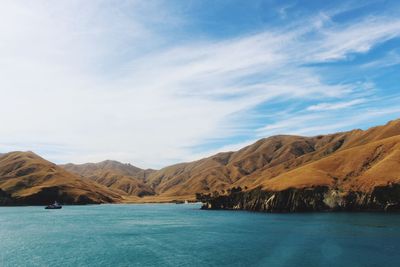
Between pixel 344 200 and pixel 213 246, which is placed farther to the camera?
pixel 344 200

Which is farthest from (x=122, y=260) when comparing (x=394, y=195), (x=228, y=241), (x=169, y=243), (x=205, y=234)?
(x=394, y=195)

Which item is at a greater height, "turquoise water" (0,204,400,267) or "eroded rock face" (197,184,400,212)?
"eroded rock face" (197,184,400,212)

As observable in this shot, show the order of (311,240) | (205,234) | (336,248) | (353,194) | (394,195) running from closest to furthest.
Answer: (336,248) → (311,240) → (205,234) → (394,195) → (353,194)

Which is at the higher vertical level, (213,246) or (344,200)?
(344,200)

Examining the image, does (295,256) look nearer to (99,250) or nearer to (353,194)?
(99,250)

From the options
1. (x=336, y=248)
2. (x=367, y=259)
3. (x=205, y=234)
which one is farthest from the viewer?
(x=205, y=234)

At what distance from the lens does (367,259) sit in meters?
71.1

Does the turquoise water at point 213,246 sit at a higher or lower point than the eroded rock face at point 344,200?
lower

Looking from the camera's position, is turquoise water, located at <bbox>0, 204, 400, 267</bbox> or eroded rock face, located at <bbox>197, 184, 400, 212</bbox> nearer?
turquoise water, located at <bbox>0, 204, 400, 267</bbox>

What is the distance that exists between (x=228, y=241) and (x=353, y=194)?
4352 inches

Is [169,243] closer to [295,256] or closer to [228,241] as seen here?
[228,241]

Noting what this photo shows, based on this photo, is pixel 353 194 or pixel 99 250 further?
pixel 353 194

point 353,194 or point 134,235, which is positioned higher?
point 353,194

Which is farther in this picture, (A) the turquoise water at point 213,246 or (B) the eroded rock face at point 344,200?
(B) the eroded rock face at point 344,200
